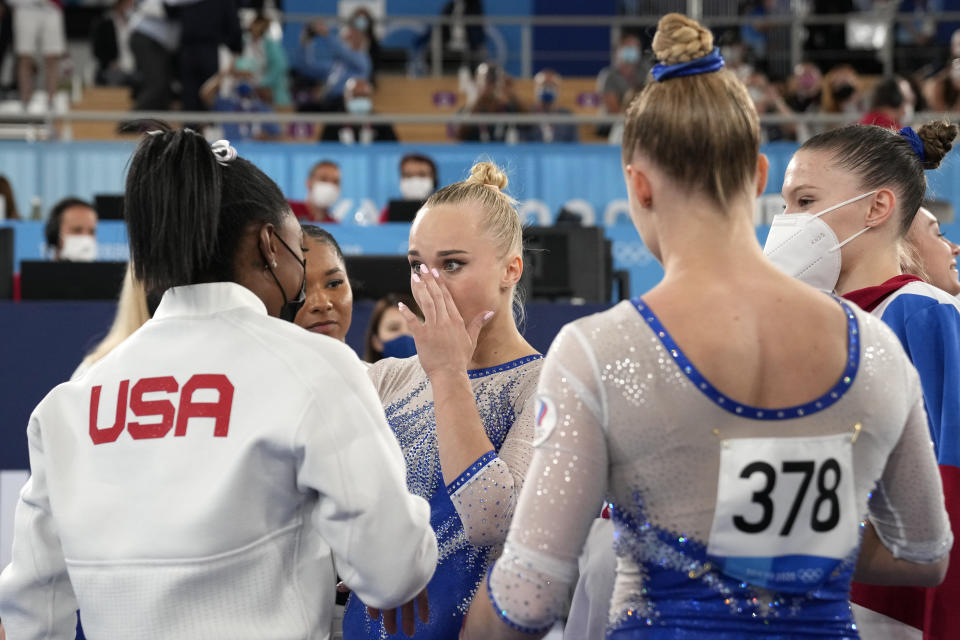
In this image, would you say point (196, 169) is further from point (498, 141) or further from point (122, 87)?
point (122, 87)

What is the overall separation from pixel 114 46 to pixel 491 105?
193 inches

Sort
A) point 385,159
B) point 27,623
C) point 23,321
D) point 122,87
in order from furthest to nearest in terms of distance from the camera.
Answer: point 122,87 < point 385,159 < point 23,321 < point 27,623

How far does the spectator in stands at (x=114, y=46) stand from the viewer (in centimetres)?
1146

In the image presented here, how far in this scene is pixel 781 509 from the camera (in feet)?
4.71

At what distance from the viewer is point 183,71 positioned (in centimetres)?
→ 939

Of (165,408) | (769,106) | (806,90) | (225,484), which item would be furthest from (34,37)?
(225,484)

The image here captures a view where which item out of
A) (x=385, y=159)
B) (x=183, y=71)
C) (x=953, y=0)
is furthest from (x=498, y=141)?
(x=953, y=0)

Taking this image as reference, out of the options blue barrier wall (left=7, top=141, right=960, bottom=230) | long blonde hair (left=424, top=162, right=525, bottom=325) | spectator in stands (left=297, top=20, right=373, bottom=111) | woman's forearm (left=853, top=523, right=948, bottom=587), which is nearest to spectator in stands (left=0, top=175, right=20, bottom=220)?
blue barrier wall (left=7, top=141, right=960, bottom=230)

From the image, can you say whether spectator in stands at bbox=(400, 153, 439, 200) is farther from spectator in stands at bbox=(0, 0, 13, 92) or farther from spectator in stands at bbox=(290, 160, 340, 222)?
spectator in stands at bbox=(0, 0, 13, 92)

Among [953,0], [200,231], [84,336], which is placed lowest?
[84,336]

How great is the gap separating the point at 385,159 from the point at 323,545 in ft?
22.1

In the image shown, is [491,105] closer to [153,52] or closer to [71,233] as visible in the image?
[153,52]

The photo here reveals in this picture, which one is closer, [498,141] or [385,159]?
[385,159]

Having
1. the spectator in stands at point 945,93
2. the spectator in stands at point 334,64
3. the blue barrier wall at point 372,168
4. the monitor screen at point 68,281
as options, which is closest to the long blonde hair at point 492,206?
the monitor screen at point 68,281
